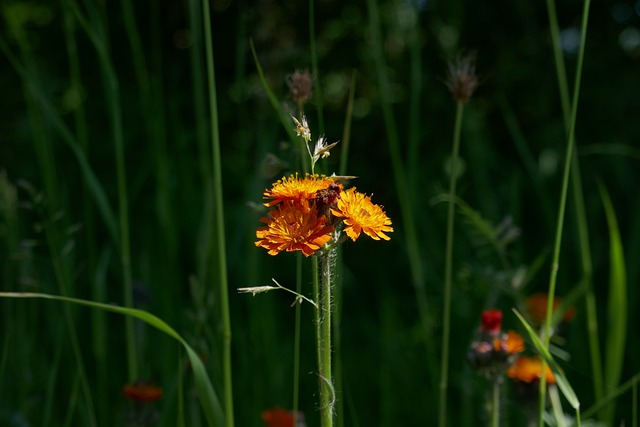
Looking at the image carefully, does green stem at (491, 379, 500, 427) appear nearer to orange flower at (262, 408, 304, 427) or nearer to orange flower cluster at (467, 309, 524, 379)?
orange flower cluster at (467, 309, 524, 379)

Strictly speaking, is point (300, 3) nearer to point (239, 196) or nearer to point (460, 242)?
point (239, 196)

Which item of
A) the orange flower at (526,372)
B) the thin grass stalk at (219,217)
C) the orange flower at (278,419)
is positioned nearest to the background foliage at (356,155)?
the orange flower at (526,372)

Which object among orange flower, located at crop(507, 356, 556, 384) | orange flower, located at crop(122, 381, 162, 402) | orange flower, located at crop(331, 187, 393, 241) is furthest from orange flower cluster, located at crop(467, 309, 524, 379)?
orange flower, located at crop(122, 381, 162, 402)

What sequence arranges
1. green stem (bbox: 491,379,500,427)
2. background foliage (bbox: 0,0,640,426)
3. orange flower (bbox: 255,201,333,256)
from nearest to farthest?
orange flower (bbox: 255,201,333,256) → green stem (bbox: 491,379,500,427) → background foliage (bbox: 0,0,640,426)

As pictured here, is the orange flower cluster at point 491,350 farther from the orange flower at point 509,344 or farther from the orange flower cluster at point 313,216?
the orange flower cluster at point 313,216

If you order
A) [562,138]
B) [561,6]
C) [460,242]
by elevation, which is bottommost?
[460,242]

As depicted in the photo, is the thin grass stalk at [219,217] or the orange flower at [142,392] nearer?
the thin grass stalk at [219,217]

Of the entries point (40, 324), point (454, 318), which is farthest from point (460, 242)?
point (40, 324)
